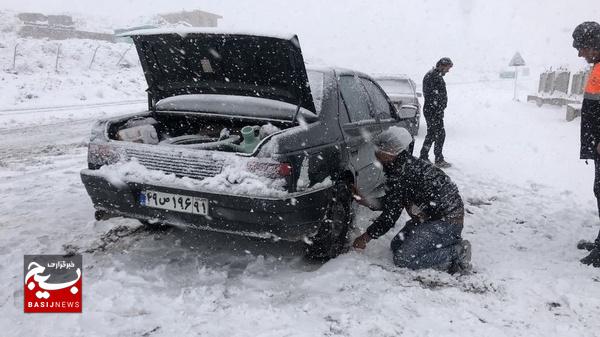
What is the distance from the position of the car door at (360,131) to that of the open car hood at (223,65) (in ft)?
1.94

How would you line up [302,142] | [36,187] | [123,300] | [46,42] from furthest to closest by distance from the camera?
1. [46,42]
2. [36,187]
3. [302,142]
4. [123,300]

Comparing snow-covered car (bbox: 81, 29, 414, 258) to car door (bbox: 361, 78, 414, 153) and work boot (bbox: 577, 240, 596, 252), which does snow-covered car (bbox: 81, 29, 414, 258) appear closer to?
car door (bbox: 361, 78, 414, 153)

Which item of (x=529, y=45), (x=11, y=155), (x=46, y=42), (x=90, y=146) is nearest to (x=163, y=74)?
(x=90, y=146)

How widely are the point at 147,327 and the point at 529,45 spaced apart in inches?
4434

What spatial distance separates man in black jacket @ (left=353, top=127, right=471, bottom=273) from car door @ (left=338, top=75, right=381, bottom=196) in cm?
39

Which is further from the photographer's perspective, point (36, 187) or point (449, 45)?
point (449, 45)

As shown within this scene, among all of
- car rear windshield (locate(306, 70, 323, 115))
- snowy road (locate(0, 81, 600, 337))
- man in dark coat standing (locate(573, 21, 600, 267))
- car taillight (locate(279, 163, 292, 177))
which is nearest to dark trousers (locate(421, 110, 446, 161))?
snowy road (locate(0, 81, 600, 337))

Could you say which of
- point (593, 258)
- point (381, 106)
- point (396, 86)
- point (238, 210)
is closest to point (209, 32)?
point (238, 210)

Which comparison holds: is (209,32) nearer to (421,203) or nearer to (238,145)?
(238,145)

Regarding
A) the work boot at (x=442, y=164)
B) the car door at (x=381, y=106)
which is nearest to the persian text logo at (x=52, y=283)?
the car door at (x=381, y=106)

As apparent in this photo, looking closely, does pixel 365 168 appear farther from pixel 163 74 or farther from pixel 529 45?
pixel 529 45

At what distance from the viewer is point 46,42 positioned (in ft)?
84.8

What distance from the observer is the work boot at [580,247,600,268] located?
3.78 meters

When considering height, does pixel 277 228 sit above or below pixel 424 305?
above
